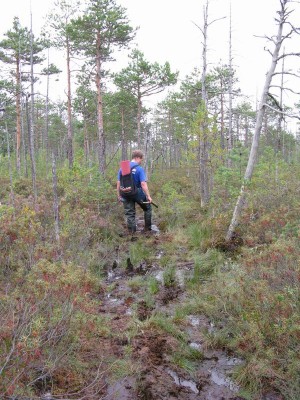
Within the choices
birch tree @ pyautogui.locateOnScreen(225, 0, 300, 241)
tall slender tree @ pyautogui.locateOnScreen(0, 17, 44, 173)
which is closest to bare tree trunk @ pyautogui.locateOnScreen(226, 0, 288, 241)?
birch tree @ pyautogui.locateOnScreen(225, 0, 300, 241)

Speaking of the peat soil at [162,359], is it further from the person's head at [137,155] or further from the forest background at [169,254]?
the person's head at [137,155]

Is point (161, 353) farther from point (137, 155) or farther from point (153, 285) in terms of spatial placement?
point (137, 155)

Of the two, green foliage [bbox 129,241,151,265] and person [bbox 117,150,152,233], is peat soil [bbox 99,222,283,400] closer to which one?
green foliage [bbox 129,241,151,265]

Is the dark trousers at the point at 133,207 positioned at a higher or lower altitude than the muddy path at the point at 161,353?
higher

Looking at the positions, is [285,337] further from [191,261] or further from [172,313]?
[191,261]

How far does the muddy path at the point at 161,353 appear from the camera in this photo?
128 inches

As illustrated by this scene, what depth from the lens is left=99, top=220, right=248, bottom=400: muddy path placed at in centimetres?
325

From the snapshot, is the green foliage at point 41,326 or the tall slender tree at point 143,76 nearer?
the green foliage at point 41,326

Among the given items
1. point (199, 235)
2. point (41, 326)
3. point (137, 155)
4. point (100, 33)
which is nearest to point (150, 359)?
point (41, 326)

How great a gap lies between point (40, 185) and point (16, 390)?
46.1ft

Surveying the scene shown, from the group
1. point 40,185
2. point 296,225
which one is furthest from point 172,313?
point 40,185

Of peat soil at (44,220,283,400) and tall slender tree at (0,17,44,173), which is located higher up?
tall slender tree at (0,17,44,173)

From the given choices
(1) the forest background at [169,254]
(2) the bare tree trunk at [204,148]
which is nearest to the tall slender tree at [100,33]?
(1) the forest background at [169,254]

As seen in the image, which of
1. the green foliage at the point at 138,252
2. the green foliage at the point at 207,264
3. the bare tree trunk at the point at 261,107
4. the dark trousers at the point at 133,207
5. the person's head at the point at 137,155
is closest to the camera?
the green foliage at the point at 207,264
